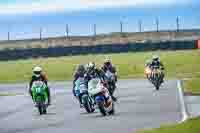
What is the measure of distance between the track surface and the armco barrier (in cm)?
3483

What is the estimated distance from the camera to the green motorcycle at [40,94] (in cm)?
2639

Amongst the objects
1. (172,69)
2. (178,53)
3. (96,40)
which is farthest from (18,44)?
(172,69)

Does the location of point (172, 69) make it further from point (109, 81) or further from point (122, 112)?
point (122, 112)

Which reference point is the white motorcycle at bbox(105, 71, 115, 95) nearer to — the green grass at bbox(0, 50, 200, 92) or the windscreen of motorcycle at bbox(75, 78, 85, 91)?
the windscreen of motorcycle at bbox(75, 78, 85, 91)

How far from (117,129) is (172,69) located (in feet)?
135

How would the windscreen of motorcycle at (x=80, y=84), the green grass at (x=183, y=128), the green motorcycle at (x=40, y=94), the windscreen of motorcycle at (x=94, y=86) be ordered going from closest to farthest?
the green grass at (x=183, y=128) < the windscreen of motorcycle at (x=94, y=86) < the windscreen of motorcycle at (x=80, y=84) < the green motorcycle at (x=40, y=94)

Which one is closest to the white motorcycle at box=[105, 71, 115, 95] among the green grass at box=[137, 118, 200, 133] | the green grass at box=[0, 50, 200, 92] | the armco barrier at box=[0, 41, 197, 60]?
the green grass at box=[137, 118, 200, 133]

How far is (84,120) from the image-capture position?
22641 mm

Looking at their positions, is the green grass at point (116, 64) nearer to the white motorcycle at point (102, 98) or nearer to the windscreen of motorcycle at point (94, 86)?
the windscreen of motorcycle at point (94, 86)

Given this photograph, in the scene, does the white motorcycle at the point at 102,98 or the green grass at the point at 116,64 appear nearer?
the white motorcycle at the point at 102,98

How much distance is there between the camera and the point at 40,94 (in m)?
26.4

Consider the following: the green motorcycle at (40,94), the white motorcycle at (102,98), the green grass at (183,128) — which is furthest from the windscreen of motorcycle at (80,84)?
the green grass at (183,128)

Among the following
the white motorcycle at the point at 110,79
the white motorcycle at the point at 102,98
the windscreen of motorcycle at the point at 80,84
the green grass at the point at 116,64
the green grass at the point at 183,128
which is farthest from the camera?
the green grass at the point at 116,64

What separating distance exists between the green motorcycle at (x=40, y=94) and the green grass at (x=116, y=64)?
95.2 feet
